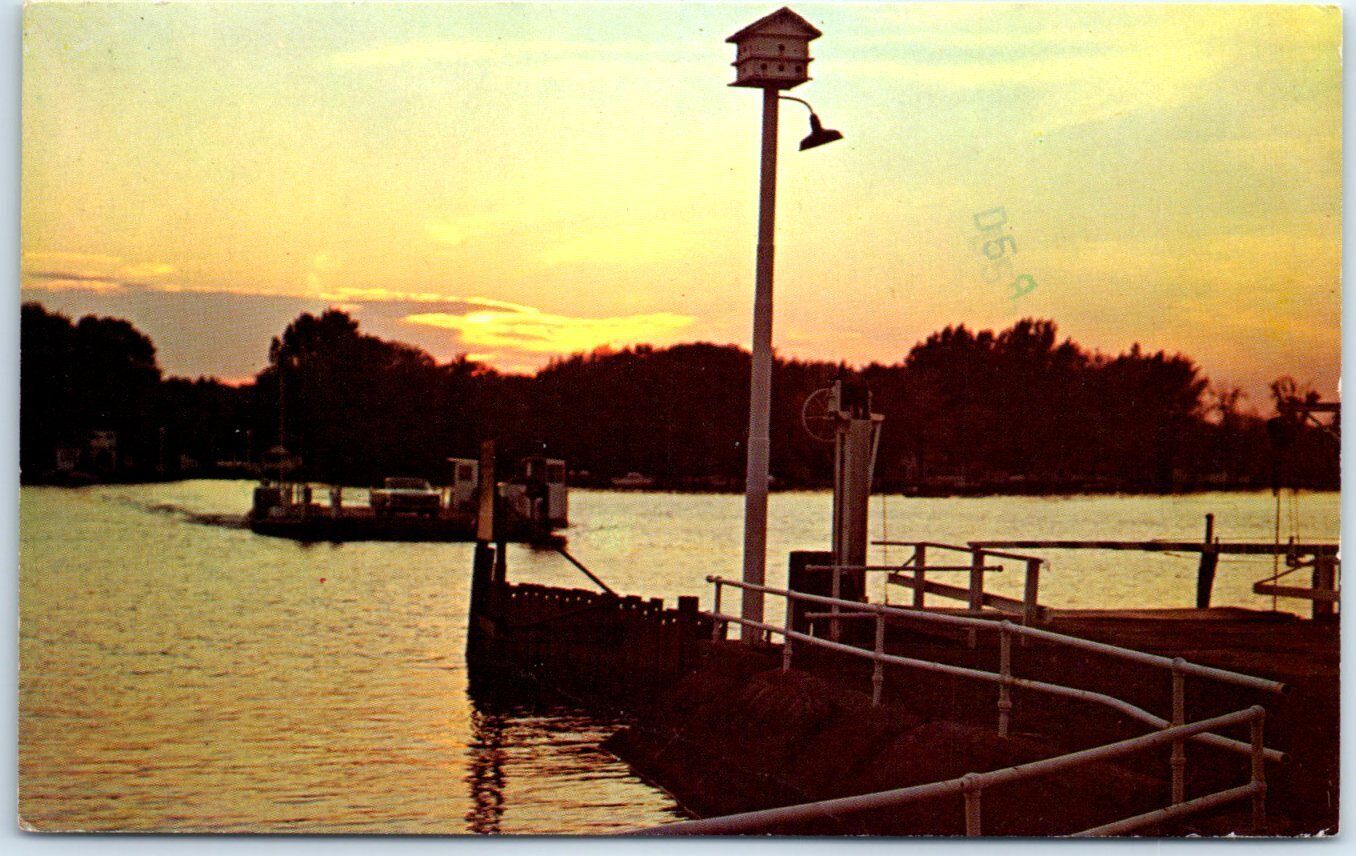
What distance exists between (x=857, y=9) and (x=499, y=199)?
10.6ft

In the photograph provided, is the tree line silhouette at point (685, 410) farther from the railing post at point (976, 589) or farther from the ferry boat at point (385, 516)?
the ferry boat at point (385, 516)

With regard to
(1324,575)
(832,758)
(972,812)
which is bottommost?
(832,758)

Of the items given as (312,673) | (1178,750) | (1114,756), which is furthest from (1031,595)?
(312,673)

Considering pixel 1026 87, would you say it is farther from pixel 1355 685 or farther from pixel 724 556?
pixel 724 556

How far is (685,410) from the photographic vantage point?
51.1ft

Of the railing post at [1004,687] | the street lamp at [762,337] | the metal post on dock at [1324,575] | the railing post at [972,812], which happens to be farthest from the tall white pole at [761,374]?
the railing post at [972,812]

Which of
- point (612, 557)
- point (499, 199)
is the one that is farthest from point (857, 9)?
point (612, 557)

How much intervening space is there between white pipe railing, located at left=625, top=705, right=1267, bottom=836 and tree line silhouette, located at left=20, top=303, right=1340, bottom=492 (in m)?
3.09

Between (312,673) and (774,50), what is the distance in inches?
843

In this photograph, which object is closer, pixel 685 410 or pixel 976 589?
pixel 976 589

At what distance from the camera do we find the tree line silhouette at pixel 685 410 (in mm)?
11422

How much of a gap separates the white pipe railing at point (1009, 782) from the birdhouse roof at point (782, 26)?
16.2ft

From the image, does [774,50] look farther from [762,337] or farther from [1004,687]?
[1004,687]

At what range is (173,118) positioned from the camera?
416 inches
